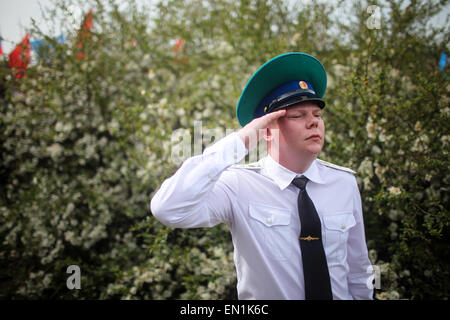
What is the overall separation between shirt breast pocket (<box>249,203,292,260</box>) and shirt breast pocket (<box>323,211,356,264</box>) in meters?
0.20

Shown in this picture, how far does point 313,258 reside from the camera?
52.5 inches

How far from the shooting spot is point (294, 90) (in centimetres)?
146

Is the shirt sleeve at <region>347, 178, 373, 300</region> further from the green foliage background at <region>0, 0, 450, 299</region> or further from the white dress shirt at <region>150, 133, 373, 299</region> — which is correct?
the green foliage background at <region>0, 0, 450, 299</region>

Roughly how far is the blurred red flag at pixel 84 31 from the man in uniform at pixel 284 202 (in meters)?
3.00

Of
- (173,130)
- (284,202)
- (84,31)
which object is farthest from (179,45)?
(284,202)

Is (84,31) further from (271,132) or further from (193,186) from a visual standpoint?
(193,186)

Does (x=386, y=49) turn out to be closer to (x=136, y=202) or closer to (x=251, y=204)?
(x=251, y=204)

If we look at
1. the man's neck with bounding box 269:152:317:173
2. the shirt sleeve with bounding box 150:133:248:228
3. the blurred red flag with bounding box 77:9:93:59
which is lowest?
the shirt sleeve with bounding box 150:133:248:228

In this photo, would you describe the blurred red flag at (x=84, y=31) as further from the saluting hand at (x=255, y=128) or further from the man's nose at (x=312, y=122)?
the man's nose at (x=312, y=122)

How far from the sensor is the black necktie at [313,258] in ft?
4.33

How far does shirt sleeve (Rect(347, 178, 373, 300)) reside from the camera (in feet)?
5.03

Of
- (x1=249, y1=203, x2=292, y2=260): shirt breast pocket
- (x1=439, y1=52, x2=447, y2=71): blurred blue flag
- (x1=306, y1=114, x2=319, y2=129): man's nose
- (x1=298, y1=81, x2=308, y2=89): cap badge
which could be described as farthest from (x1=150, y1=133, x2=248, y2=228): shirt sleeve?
(x1=439, y1=52, x2=447, y2=71): blurred blue flag

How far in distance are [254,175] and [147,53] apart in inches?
124
